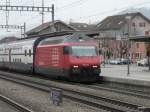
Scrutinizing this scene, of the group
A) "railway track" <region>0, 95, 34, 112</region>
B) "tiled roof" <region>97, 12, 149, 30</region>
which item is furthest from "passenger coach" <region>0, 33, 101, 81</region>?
"tiled roof" <region>97, 12, 149, 30</region>

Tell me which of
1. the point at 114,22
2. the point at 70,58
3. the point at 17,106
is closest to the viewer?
the point at 17,106

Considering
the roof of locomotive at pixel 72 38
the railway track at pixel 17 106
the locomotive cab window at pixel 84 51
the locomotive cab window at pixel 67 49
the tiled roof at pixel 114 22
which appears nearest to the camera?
the railway track at pixel 17 106

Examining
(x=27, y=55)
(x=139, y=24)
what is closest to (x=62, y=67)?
(x=27, y=55)

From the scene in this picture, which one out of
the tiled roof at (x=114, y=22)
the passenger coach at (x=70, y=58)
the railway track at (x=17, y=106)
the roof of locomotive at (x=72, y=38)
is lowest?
the railway track at (x=17, y=106)

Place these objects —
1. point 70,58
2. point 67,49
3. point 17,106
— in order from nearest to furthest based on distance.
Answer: point 17,106 < point 70,58 < point 67,49

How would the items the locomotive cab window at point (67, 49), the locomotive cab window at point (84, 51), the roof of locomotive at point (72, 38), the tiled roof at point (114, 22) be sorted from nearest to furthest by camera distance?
the locomotive cab window at point (67, 49) → the locomotive cab window at point (84, 51) → the roof of locomotive at point (72, 38) → the tiled roof at point (114, 22)

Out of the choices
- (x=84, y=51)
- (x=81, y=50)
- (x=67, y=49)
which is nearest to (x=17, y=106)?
(x=67, y=49)

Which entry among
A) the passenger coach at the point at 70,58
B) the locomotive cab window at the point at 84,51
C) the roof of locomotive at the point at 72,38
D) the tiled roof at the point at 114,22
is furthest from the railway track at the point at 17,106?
the tiled roof at the point at 114,22

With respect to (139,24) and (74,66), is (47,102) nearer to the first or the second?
(74,66)

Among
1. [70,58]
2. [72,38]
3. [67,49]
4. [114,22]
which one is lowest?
[70,58]

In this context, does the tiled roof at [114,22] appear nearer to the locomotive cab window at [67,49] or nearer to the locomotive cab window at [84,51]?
the locomotive cab window at [84,51]

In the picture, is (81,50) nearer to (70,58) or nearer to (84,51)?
(84,51)

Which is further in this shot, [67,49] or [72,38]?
[72,38]

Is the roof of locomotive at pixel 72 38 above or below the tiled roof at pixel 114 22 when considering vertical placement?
below
